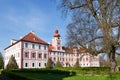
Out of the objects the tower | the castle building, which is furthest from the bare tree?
the tower

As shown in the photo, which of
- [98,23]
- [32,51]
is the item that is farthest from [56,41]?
[98,23]

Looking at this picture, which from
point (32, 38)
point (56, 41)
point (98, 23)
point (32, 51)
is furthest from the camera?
point (56, 41)

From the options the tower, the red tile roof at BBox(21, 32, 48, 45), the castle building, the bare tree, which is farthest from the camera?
the tower

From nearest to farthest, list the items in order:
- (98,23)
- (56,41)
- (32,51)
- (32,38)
A: (98,23) < (32,51) < (32,38) < (56,41)

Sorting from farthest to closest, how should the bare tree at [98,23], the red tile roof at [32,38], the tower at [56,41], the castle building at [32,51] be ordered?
1. the tower at [56,41]
2. the red tile roof at [32,38]
3. the castle building at [32,51]
4. the bare tree at [98,23]

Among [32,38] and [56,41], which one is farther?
[56,41]

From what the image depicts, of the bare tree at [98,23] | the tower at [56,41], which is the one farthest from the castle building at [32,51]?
the bare tree at [98,23]

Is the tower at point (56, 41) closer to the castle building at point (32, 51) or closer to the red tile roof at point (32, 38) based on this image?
the castle building at point (32, 51)

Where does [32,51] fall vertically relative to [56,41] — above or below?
below

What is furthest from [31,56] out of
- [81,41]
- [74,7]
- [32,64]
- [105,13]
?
[105,13]

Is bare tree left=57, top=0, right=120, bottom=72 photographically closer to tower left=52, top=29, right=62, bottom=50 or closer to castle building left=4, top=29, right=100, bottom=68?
castle building left=4, top=29, right=100, bottom=68

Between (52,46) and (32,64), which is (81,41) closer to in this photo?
(32,64)

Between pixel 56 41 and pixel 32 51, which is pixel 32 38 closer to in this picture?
pixel 32 51

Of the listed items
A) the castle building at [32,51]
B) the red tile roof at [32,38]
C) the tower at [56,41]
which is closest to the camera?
the castle building at [32,51]
